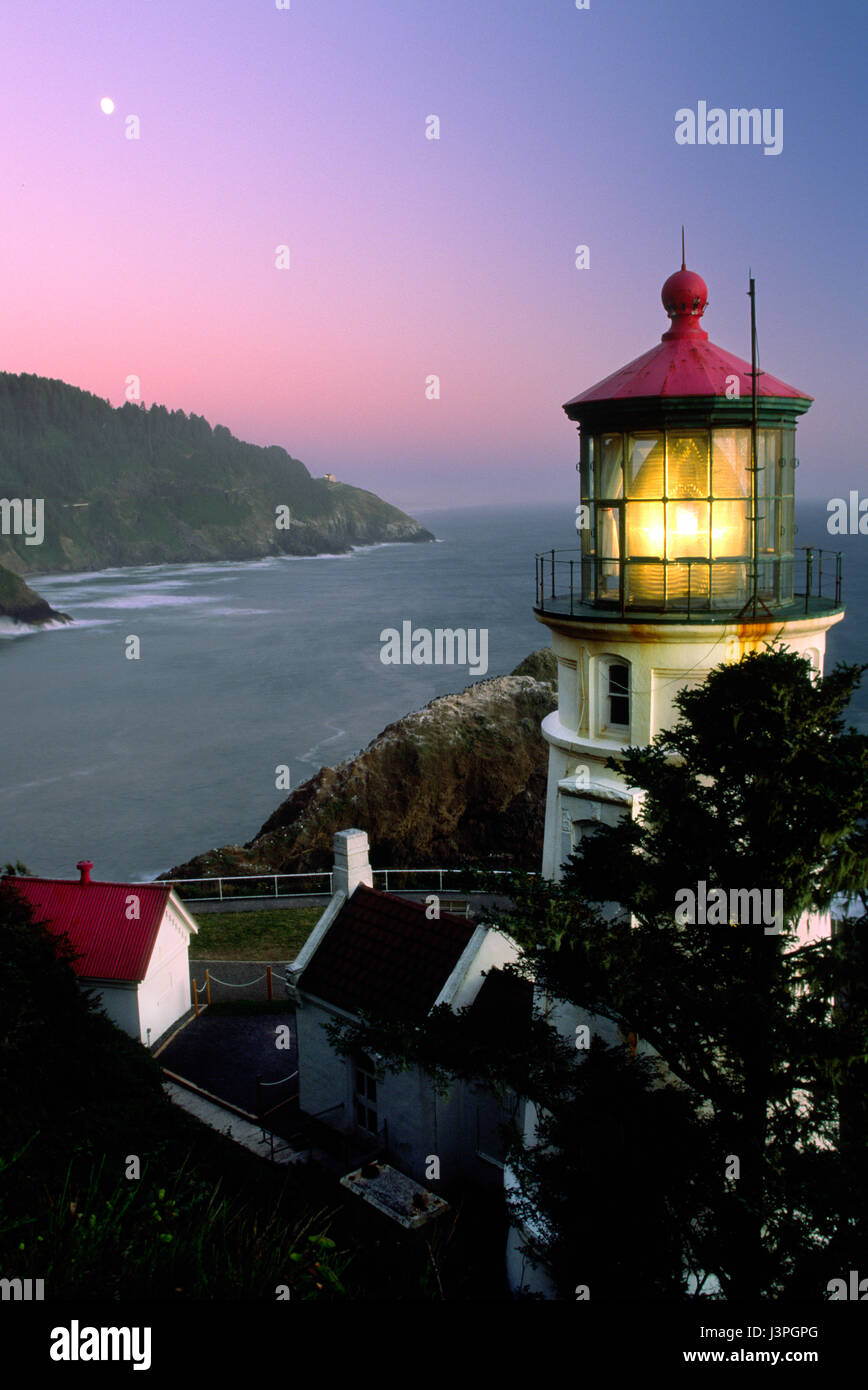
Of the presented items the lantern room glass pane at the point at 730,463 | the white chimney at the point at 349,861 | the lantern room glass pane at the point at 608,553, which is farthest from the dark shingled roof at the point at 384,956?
the lantern room glass pane at the point at 730,463

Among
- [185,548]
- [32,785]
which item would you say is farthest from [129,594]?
[32,785]

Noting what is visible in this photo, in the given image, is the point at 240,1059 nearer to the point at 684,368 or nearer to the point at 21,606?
the point at 684,368

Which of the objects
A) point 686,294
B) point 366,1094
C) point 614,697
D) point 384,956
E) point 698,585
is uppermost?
point 686,294

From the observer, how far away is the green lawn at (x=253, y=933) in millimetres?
17828

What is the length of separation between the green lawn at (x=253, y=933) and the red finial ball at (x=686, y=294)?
40.9 feet

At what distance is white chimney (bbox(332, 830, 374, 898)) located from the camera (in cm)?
1221

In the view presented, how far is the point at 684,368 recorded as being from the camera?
26.4 feet

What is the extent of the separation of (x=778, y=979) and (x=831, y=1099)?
0.68 meters

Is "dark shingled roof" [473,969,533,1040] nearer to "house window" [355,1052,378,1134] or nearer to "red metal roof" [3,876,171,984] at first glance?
"house window" [355,1052,378,1134]

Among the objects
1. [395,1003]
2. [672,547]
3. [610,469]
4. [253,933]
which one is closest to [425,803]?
[253,933]

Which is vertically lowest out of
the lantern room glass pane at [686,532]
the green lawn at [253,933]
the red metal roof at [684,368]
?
the green lawn at [253,933]

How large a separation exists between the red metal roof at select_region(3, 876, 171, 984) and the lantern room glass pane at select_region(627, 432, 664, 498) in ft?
31.3

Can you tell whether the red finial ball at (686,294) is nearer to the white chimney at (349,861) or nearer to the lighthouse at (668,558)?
the lighthouse at (668,558)

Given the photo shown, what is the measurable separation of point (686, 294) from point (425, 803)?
17669mm
